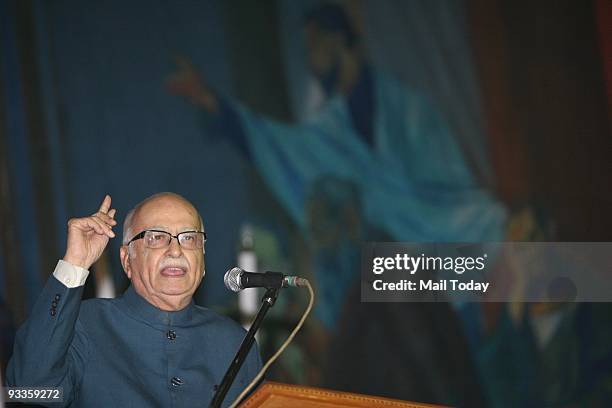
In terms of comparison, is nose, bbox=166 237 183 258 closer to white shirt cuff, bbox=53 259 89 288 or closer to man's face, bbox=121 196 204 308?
man's face, bbox=121 196 204 308

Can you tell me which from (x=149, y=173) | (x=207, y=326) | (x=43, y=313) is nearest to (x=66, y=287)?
(x=43, y=313)

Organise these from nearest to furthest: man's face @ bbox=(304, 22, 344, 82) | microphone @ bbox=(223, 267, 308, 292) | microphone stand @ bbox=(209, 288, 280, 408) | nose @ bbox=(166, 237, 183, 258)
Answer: microphone stand @ bbox=(209, 288, 280, 408), microphone @ bbox=(223, 267, 308, 292), nose @ bbox=(166, 237, 183, 258), man's face @ bbox=(304, 22, 344, 82)

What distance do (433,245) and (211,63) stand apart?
2.25 metres

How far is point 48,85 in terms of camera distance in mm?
6895

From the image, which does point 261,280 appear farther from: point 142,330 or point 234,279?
point 142,330

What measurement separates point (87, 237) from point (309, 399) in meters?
0.97

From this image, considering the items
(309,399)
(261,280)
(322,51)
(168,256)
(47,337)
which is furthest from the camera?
(322,51)

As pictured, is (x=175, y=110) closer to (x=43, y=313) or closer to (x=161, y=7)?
(x=161, y=7)

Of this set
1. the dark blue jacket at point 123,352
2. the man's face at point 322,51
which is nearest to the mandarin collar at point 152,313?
the dark blue jacket at point 123,352

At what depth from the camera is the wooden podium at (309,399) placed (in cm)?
233

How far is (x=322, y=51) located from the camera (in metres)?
7.13

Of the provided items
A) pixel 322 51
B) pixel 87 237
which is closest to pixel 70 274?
pixel 87 237

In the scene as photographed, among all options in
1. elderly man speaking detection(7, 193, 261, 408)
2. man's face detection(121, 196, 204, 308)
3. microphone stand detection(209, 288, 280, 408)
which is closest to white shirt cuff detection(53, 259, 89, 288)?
elderly man speaking detection(7, 193, 261, 408)

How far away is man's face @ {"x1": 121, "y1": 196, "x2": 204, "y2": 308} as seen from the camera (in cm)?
325
